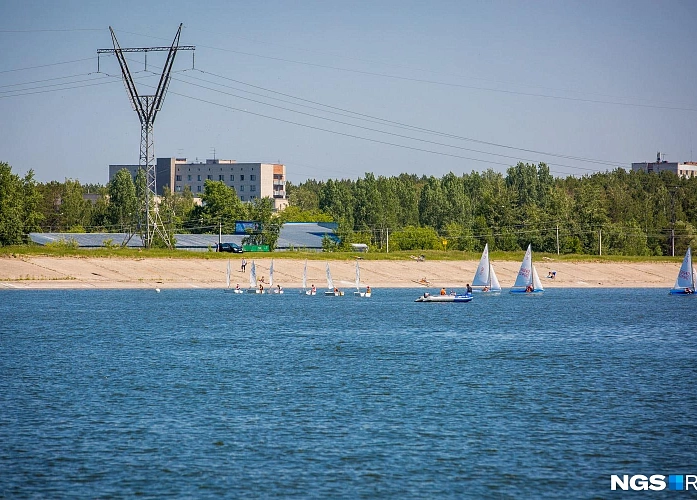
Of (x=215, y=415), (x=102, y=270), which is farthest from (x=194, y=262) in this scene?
(x=215, y=415)

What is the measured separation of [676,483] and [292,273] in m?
125

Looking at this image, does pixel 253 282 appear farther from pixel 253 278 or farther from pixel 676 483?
pixel 676 483

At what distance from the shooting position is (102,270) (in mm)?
142500

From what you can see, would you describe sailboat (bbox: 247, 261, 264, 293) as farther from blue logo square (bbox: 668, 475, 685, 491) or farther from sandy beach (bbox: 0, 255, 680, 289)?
blue logo square (bbox: 668, 475, 685, 491)

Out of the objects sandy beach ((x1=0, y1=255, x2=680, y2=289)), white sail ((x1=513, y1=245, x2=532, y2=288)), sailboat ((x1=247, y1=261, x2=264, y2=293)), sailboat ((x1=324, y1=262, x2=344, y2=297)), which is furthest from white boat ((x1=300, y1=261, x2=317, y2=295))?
white sail ((x1=513, y1=245, x2=532, y2=288))

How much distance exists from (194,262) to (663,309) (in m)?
72.3

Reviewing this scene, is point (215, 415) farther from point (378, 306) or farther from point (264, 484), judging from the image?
point (378, 306)

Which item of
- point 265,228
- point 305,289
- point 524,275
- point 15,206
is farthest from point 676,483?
point 265,228

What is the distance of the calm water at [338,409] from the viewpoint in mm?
32719

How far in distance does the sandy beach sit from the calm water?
149 feet

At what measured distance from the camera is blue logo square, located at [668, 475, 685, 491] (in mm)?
31812

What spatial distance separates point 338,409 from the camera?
1773 inches

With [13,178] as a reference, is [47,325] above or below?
below

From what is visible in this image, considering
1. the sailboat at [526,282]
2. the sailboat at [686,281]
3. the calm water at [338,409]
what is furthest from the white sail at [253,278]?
the sailboat at [686,281]
